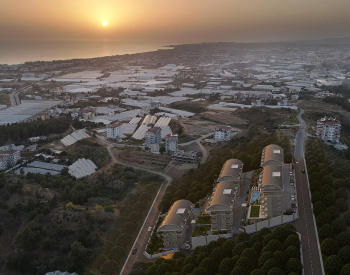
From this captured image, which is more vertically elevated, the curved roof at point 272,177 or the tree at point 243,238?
the curved roof at point 272,177

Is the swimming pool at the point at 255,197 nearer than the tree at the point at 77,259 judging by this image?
No

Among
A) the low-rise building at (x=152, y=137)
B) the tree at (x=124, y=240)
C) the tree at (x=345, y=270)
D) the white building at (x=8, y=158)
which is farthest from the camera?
the low-rise building at (x=152, y=137)

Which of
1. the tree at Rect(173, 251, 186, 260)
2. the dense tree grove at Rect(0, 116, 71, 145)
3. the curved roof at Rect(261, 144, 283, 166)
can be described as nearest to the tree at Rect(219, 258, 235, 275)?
the tree at Rect(173, 251, 186, 260)

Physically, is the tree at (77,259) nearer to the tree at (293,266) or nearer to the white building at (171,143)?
the tree at (293,266)

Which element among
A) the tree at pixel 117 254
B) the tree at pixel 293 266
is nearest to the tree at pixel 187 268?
the tree at pixel 293 266

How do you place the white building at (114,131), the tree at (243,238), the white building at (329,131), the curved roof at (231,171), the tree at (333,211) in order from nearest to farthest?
the tree at (243,238)
the tree at (333,211)
the curved roof at (231,171)
the white building at (329,131)
the white building at (114,131)

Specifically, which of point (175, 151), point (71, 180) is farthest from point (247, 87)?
point (71, 180)
